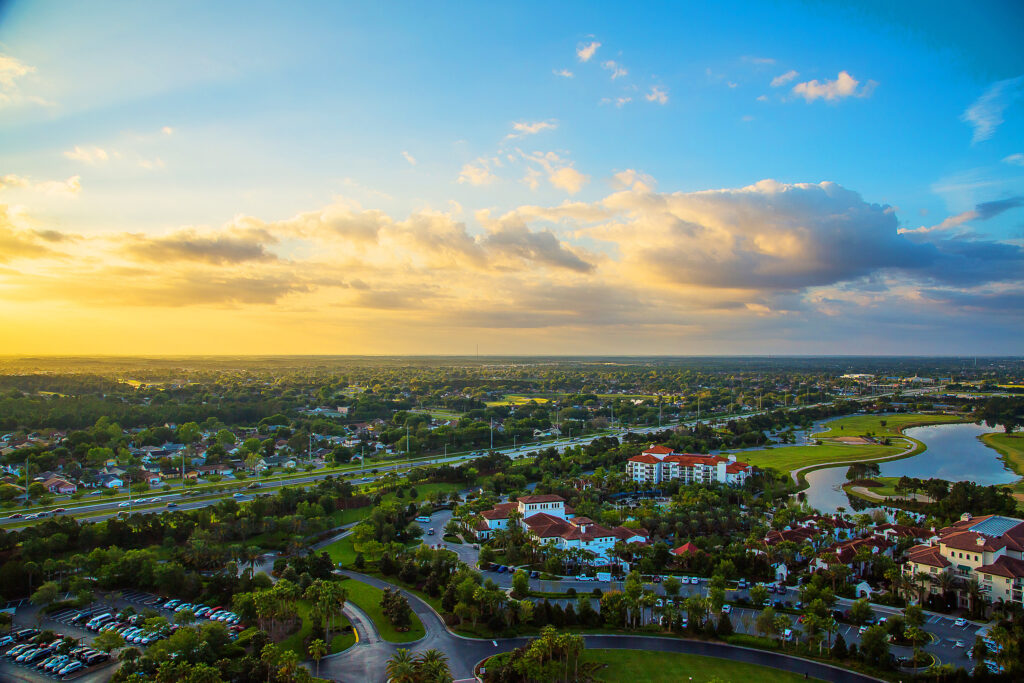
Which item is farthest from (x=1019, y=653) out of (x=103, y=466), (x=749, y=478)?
(x=103, y=466)

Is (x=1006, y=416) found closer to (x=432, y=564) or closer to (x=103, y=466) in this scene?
(x=432, y=564)

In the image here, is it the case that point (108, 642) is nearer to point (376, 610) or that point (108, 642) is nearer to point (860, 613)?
point (376, 610)

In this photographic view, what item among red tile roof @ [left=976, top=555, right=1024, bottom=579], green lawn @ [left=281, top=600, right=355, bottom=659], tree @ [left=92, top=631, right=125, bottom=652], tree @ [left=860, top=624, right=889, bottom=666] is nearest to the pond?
red tile roof @ [left=976, top=555, right=1024, bottom=579]

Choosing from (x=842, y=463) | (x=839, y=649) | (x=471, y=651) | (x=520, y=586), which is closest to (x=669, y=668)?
(x=839, y=649)

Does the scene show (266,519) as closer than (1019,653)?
No

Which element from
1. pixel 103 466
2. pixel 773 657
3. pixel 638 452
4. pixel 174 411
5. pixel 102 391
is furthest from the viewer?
pixel 102 391

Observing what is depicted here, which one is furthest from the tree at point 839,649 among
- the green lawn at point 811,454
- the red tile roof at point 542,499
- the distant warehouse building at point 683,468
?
the green lawn at point 811,454
